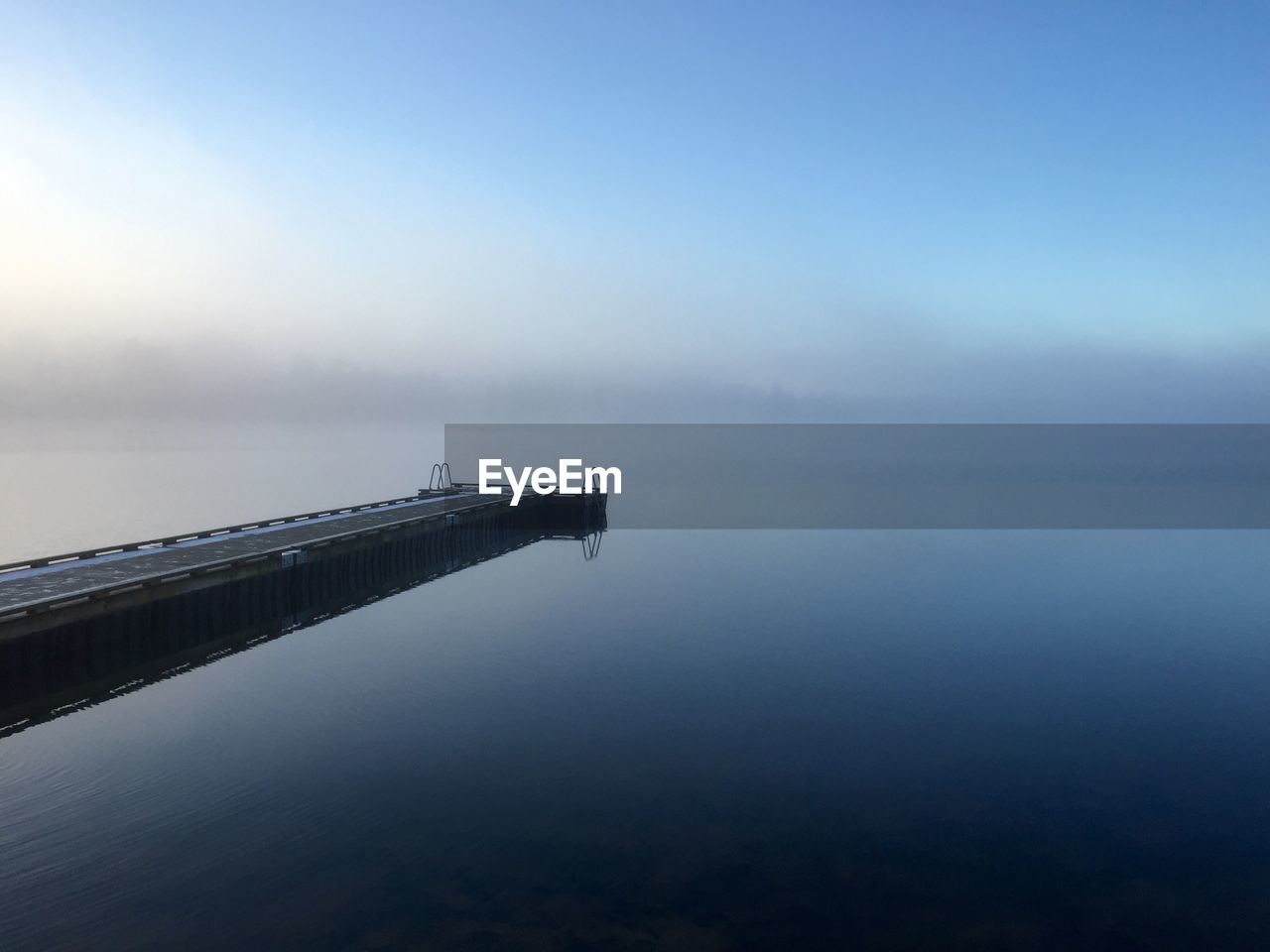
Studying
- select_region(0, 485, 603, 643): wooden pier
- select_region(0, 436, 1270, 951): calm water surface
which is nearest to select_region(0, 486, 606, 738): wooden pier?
select_region(0, 485, 603, 643): wooden pier

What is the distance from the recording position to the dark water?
Result: 48.1ft

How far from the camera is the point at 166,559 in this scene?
109ft

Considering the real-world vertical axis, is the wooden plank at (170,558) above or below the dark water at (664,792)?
above

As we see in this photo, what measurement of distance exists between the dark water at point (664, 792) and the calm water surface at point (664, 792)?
0.09m

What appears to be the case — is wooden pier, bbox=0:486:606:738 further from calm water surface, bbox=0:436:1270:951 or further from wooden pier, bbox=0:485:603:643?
calm water surface, bbox=0:436:1270:951

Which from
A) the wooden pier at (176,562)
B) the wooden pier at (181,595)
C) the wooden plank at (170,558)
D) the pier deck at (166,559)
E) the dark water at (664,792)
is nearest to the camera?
the dark water at (664,792)

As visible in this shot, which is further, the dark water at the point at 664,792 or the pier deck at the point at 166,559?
the pier deck at the point at 166,559

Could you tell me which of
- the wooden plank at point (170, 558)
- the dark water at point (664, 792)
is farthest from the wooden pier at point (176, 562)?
the dark water at point (664, 792)

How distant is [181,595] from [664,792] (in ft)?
61.2

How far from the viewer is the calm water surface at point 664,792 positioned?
14664 millimetres

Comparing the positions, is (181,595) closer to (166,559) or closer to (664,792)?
(166,559)

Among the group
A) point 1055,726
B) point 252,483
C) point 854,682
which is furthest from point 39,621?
point 252,483

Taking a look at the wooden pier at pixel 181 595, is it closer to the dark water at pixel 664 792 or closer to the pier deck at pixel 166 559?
the pier deck at pixel 166 559

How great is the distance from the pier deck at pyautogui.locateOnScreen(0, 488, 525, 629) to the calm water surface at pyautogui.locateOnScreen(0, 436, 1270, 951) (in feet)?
10.5
